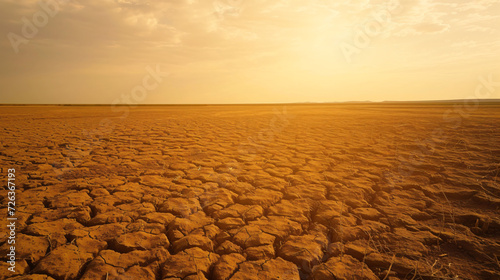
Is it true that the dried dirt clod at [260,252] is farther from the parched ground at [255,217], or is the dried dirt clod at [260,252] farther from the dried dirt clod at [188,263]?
the dried dirt clod at [188,263]

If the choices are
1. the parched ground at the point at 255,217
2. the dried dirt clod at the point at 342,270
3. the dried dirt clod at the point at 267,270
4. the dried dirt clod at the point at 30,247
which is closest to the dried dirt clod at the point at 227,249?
the parched ground at the point at 255,217

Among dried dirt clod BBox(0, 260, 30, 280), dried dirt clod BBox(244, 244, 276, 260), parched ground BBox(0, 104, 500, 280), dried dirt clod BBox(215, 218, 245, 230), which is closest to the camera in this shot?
dried dirt clod BBox(0, 260, 30, 280)

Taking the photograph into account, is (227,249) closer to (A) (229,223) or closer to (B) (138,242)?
(A) (229,223)

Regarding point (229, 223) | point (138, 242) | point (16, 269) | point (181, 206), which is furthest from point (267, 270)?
point (16, 269)

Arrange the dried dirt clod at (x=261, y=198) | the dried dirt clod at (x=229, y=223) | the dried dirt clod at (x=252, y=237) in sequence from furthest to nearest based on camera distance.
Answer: the dried dirt clod at (x=261, y=198) < the dried dirt clod at (x=229, y=223) < the dried dirt clod at (x=252, y=237)

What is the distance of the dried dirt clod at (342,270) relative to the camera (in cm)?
120

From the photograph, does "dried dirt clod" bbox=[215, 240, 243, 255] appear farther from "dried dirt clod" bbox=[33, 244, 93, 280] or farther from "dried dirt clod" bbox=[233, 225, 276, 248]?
"dried dirt clod" bbox=[33, 244, 93, 280]

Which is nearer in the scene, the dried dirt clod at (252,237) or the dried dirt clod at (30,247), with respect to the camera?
the dried dirt clod at (30,247)

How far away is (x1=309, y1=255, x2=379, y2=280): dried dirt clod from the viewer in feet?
3.95

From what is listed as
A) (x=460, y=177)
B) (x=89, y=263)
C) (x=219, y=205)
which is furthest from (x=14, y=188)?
(x=460, y=177)

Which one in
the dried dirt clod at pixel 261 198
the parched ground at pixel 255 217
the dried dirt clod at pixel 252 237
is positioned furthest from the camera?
the dried dirt clod at pixel 261 198

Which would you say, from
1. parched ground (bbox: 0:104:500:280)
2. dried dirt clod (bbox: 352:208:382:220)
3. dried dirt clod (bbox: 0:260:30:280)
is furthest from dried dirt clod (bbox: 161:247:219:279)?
dried dirt clod (bbox: 352:208:382:220)

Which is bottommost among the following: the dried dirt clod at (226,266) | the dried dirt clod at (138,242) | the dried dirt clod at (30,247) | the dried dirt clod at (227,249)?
the dried dirt clod at (226,266)

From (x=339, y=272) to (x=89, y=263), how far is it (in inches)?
53.3
